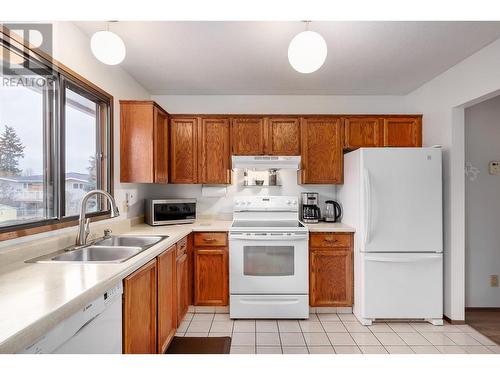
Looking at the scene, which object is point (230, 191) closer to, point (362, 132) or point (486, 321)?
point (362, 132)

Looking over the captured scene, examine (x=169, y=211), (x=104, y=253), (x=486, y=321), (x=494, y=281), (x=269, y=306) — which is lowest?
(x=486, y=321)

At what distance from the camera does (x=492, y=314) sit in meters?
3.01

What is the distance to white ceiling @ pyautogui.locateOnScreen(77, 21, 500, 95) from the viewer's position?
2098 millimetres

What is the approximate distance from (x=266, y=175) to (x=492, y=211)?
243cm

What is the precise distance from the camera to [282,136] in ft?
10.9

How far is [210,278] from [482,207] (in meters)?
2.92

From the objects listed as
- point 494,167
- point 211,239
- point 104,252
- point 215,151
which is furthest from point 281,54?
point 494,167

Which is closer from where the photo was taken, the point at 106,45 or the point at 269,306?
the point at 106,45

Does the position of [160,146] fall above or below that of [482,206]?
above

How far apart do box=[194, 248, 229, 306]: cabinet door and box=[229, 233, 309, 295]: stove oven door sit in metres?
0.15

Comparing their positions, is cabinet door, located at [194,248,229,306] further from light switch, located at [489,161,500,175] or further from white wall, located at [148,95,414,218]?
light switch, located at [489,161,500,175]

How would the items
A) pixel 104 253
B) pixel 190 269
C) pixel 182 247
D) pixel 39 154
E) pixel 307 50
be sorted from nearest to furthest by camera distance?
pixel 307 50
pixel 39 154
pixel 104 253
pixel 182 247
pixel 190 269

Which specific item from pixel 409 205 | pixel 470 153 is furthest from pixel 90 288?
pixel 470 153
